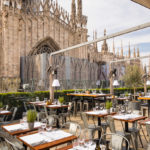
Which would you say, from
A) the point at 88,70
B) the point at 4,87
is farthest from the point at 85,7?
the point at 4,87

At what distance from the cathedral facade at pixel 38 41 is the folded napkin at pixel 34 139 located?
9.51 metres

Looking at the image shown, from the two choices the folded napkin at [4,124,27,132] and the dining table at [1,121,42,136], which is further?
the folded napkin at [4,124,27,132]

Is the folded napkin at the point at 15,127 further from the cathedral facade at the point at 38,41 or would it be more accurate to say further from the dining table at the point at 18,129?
the cathedral facade at the point at 38,41

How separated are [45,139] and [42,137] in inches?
4.5

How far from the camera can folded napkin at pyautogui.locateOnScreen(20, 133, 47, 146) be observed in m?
2.71

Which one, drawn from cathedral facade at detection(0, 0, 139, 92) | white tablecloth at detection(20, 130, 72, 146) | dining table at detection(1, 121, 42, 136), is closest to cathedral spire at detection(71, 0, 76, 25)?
cathedral facade at detection(0, 0, 139, 92)

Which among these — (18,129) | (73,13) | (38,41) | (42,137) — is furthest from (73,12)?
(42,137)

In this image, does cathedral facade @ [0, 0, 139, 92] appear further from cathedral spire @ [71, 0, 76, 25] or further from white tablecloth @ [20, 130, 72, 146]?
white tablecloth @ [20, 130, 72, 146]

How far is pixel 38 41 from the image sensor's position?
18125 mm

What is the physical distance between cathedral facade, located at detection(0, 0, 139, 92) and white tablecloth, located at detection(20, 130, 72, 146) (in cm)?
950

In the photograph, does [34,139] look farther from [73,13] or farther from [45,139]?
[73,13]

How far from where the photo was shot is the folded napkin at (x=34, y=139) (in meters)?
2.71

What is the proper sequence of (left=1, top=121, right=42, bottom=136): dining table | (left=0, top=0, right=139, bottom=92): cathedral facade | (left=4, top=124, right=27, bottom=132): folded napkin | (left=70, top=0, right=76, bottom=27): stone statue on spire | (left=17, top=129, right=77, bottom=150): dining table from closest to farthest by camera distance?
(left=17, top=129, right=77, bottom=150): dining table → (left=1, top=121, right=42, bottom=136): dining table → (left=4, top=124, right=27, bottom=132): folded napkin → (left=0, top=0, right=139, bottom=92): cathedral facade → (left=70, top=0, right=76, bottom=27): stone statue on spire

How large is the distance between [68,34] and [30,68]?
7.13m
